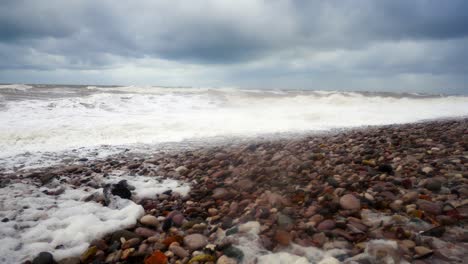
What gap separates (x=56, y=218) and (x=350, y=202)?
3.16 meters

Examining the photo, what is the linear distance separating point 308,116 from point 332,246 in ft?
35.8

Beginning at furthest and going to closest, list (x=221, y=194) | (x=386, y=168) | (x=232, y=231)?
(x=386, y=168), (x=221, y=194), (x=232, y=231)

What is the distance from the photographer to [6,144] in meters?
7.71

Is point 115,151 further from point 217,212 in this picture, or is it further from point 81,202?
point 217,212

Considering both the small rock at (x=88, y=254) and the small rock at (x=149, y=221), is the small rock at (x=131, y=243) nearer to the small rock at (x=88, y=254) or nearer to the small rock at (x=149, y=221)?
the small rock at (x=88, y=254)

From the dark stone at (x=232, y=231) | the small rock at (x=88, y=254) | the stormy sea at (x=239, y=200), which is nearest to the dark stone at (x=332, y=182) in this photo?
the stormy sea at (x=239, y=200)

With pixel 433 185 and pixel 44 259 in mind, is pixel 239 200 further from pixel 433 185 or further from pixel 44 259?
pixel 433 185

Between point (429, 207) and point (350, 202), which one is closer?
point (429, 207)

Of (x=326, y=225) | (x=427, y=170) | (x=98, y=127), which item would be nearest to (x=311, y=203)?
(x=326, y=225)

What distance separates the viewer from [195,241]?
2.89 meters

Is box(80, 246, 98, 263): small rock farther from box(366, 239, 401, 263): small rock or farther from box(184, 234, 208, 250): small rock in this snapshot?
box(366, 239, 401, 263): small rock

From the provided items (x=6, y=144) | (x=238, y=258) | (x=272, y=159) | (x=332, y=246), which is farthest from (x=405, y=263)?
(x=6, y=144)

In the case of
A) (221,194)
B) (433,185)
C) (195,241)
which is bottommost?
(195,241)

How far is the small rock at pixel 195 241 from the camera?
2832mm
